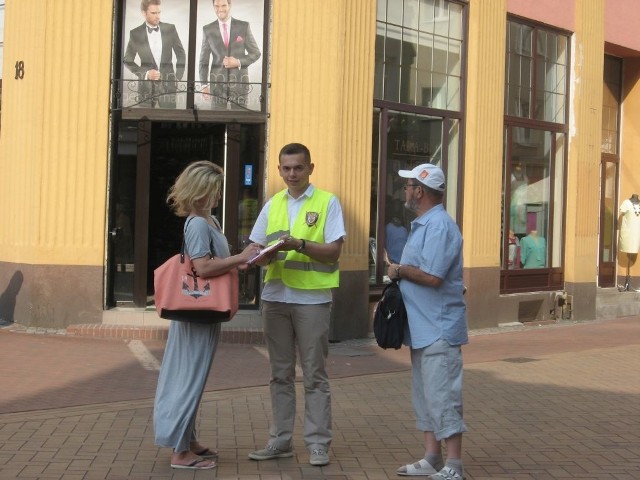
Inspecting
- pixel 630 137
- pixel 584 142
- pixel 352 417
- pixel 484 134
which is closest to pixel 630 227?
pixel 630 137

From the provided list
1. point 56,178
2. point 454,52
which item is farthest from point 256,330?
point 454,52

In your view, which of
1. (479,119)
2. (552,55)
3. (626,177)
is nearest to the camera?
(479,119)

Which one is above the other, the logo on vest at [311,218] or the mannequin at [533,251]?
the logo on vest at [311,218]

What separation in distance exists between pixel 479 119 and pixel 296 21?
3.68 m

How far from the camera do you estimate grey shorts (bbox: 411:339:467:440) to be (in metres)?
6.37

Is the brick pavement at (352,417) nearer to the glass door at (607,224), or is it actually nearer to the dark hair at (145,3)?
the dark hair at (145,3)

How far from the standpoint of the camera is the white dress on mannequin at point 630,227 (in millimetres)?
20141

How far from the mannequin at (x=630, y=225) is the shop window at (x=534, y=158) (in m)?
2.59

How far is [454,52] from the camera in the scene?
1595 centimetres

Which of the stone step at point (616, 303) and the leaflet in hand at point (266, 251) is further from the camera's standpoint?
the stone step at point (616, 303)

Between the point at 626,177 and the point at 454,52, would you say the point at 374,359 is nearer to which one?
the point at 454,52

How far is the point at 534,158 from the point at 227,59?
6043mm

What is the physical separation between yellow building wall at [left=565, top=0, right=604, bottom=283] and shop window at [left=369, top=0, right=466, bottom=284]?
2982 mm

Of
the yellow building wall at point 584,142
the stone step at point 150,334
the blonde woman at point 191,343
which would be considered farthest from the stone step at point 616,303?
the blonde woman at point 191,343
